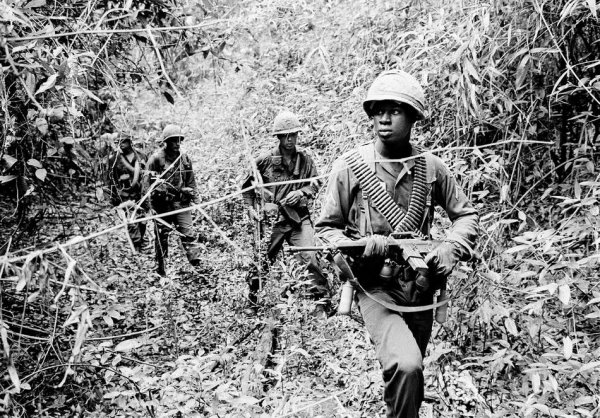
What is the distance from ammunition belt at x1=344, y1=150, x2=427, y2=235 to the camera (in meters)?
4.09

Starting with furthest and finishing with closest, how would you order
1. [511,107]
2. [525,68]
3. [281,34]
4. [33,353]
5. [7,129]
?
[281,34], [511,107], [525,68], [33,353], [7,129]

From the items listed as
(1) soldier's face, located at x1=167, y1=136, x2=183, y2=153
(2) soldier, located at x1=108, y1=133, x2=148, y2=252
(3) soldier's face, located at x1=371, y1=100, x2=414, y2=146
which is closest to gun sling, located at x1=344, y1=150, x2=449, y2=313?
(3) soldier's face, located at x1=371, y1=100, x2=414, y2=146

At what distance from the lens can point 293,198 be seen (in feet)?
26.5

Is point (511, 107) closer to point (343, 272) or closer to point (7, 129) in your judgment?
point (343, 272)

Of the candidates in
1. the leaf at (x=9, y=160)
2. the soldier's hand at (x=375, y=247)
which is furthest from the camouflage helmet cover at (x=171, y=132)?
the soldier's hand at (x=375, y=247)

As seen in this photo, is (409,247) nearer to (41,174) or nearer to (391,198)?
(391,198)

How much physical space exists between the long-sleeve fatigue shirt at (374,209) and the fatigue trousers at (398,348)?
0.44 m

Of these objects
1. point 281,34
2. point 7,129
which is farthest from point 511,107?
point 281,34

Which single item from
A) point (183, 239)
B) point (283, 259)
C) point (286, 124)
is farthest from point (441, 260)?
point (183, 239)

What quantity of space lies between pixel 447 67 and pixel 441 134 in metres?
0.76

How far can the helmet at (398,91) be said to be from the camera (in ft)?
13.2

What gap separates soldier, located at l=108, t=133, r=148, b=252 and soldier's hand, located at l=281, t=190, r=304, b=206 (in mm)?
1833

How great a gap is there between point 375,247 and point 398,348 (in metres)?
0.61

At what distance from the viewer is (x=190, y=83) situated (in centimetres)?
665
